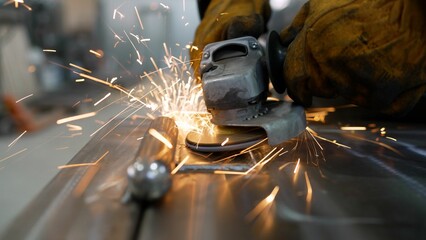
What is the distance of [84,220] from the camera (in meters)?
0.59

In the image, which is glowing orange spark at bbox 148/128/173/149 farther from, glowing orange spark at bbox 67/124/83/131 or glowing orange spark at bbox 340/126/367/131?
glowing orange spark at bbox 67/124/83/131

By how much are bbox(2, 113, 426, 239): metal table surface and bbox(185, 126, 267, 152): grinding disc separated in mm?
25

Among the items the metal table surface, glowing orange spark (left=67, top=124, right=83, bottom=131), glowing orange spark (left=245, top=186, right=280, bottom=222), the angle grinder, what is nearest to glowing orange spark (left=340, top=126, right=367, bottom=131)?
the metal table surface

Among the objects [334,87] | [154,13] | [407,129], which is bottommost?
[407,129]

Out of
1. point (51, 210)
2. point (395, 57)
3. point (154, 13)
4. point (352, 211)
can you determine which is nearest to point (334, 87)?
point (395, 57)

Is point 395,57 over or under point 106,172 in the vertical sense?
over

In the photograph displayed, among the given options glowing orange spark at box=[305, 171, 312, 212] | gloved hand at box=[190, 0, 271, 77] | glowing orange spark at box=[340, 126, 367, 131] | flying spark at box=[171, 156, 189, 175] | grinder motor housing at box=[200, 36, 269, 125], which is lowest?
glowing orange spark at box=[340, 126, 367, 131]

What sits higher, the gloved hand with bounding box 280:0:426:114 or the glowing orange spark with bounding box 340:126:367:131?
the gloved hand with bounding box 280:0:426:114

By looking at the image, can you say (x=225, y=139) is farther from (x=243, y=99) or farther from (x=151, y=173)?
(x=151, y=173)

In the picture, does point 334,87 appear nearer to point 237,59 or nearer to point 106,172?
point 237,59

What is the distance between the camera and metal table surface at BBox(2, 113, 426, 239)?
0.56 metres

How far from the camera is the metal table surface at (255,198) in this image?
0.56 metres

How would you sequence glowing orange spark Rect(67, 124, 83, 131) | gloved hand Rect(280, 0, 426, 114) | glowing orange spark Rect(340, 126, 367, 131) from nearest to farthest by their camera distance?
gloved hand Rect(280, 0, 426, 114)
glowing orange spark Rect(340, 126, 367, 131)
glowing orange spark Rect(67, 124, 83, 131)

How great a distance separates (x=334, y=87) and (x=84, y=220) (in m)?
0.64
